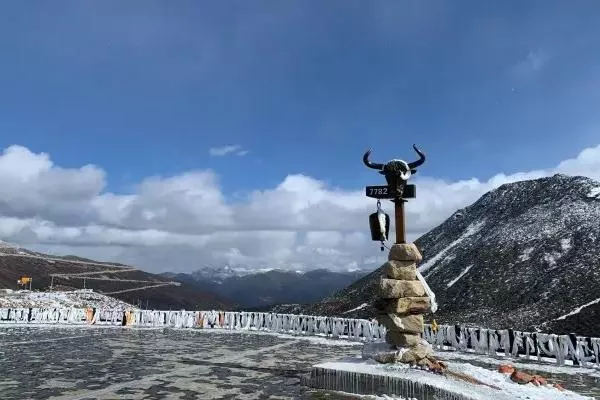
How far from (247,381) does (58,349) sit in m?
12.5

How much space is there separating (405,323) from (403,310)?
42 cm

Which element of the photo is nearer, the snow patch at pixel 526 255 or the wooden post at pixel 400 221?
the wooden post at pixel 400 221

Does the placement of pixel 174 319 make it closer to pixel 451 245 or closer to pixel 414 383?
pixel 414 383

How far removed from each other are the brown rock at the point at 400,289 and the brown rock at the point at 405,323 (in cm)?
68

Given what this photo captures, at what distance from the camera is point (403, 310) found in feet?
52.7

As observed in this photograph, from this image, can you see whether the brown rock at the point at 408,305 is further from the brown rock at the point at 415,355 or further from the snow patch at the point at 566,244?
the snow patch at the point at 566,244

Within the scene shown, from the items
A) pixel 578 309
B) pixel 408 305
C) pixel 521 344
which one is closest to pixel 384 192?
pixel 408 305

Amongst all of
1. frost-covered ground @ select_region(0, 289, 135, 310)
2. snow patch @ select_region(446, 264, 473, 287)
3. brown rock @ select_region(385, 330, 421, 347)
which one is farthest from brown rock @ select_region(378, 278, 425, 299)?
frost-covered ground @ select_region(0, 289, 135, 310)

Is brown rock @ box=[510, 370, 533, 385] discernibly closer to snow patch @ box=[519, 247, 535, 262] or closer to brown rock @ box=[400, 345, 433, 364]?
brown rock @ box=[400, 345, 433, 364]

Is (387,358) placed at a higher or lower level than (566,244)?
lower

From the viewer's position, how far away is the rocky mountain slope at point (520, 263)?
44188mm

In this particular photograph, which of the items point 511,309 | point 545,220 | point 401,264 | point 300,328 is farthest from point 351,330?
point 545,220

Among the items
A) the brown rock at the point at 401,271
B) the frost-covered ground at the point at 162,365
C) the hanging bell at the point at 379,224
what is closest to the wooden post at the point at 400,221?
the hanging bell at the point at 379,224

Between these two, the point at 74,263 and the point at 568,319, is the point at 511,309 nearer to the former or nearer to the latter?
the point at 568,319
